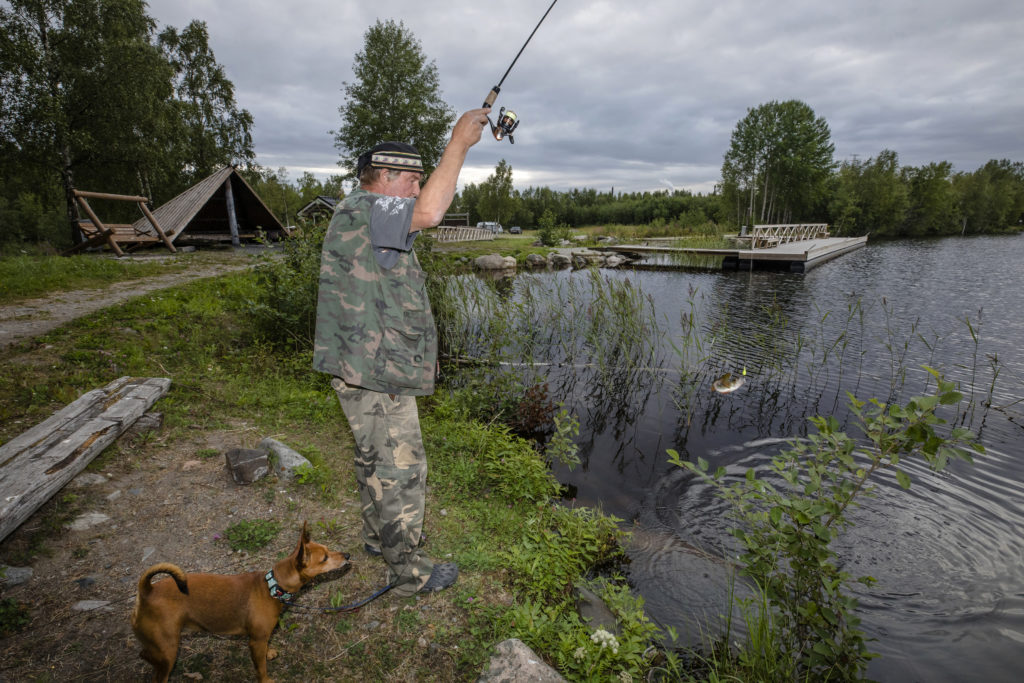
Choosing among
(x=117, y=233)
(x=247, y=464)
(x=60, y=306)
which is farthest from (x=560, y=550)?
(x=117, y=233)

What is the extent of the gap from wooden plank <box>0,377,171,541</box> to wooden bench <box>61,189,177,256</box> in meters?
10.2

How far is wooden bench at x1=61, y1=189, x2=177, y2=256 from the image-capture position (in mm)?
11672

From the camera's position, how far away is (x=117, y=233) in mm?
12727

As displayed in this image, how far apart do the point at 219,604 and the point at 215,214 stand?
1978cm

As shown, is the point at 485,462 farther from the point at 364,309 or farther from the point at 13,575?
the point at 13,575

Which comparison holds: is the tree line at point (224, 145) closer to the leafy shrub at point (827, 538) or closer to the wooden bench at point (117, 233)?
the wooden bench at point (117, 233)

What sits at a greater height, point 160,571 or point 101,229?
point 101,229

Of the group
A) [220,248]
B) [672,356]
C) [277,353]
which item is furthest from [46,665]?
[220,248]

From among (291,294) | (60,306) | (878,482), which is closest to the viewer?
(878,482)

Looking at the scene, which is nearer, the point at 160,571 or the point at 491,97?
the point at 160,571

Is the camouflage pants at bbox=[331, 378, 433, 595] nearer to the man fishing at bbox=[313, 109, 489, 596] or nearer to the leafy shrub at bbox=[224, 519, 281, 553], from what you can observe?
the man fishing at bbox=[313, 109, 489, 596]

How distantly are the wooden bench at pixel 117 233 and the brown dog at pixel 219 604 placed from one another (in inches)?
530

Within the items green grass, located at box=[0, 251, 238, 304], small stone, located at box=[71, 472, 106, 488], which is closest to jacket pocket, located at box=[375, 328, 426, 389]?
small stone, located at box=[71, 472, 106, 488]

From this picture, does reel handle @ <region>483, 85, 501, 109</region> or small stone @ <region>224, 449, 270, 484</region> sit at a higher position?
reel handle @ <region>483, 85, 501, 109</region>
